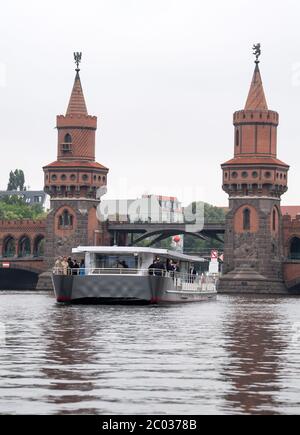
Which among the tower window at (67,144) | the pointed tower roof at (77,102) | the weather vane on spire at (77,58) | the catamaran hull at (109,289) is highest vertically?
the weather vane on spire at (77,58)

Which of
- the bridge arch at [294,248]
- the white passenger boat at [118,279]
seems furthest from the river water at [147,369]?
the bridge arch at [294,248]

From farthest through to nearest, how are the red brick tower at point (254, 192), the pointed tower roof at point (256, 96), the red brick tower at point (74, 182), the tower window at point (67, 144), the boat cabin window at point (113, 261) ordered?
the tower window at point (67, 144)
the red brick tower at point (74, 182)
the pointed tower roof at point (256, 96)
the red brick tower at point (254, 192)
the boat cabin window at point (113, 261)

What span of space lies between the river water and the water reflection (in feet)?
0.06

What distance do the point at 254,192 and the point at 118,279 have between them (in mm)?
73646

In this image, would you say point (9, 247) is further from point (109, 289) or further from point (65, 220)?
point (109, 289)

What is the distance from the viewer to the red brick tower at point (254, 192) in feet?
458

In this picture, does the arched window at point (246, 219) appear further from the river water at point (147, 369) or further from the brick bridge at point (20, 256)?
the river water at point (147, 369)

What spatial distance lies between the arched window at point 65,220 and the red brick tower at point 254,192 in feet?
57.9

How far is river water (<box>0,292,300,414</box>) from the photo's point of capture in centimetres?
2162

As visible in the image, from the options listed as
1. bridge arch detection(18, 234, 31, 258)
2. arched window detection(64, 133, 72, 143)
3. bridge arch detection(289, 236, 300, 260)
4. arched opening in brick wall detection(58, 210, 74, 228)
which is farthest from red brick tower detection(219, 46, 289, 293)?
bridge arch detection(18, 234, 31, 258)

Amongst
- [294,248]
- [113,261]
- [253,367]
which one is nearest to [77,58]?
[294,248]

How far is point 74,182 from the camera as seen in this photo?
5797 inches

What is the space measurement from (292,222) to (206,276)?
49836 millimetres
